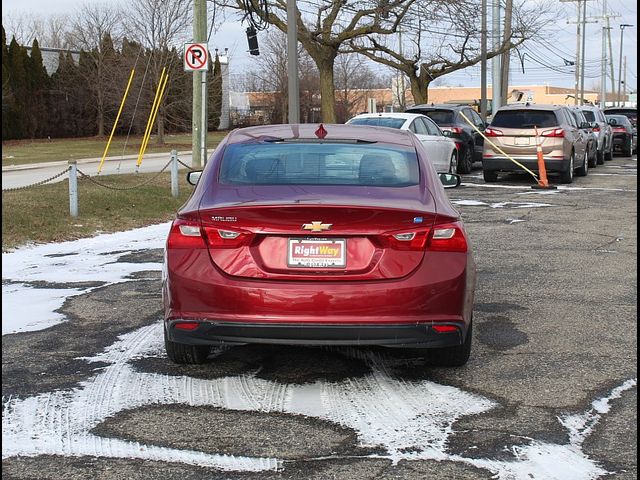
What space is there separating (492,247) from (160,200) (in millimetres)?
6314

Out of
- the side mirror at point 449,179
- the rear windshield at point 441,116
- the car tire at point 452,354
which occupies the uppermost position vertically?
the rear windshield at point 441,116

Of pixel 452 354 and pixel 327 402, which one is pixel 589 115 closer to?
pixel 452 354

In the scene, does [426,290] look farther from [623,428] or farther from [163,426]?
[163,426]

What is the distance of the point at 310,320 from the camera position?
4848 millimetres

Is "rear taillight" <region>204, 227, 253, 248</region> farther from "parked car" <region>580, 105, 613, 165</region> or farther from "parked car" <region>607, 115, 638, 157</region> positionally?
"parked car" <region>607, 115, 638, 157</region>

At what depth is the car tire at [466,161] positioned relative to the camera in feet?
75.7

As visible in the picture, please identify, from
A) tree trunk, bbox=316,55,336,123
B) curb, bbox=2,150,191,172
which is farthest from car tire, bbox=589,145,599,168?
curb, bbox=2,150,191,172

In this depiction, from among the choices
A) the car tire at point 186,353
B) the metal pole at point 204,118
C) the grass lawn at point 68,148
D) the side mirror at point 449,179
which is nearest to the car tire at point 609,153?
the grass lawn at point 68,148

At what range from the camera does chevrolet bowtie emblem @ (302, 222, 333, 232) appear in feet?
16.0

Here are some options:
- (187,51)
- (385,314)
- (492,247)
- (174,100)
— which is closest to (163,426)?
(385,314)

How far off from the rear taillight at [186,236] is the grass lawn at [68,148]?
22.8 meters

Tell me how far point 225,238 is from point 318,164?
95 cm

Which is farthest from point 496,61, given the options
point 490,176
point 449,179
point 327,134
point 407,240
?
point 407,240

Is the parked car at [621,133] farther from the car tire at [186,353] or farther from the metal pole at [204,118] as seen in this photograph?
the car tire at [186,353]
